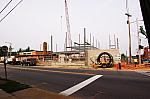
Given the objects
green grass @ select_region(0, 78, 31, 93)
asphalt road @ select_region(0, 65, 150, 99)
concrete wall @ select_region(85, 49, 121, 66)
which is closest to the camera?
asphalt road @ select_region(0, 65, 150, 99)

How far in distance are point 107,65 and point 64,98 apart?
3054cm

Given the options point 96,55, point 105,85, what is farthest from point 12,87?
point 96,55

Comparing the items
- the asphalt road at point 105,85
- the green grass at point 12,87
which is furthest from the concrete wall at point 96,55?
the green grass at point 12,87

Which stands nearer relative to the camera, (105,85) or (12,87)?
(12,87)

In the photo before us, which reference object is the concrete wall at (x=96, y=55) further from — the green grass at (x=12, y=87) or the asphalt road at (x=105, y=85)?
the green grass at (x=12, y=87)

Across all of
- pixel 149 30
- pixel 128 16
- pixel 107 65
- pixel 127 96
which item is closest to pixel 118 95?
pixel 127 96

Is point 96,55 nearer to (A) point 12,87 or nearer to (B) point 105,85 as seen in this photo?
(B) point 105,85

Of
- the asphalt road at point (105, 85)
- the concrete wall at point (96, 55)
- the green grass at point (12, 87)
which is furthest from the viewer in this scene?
the concrete wall at point (96, 55)

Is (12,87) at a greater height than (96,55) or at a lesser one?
lesser

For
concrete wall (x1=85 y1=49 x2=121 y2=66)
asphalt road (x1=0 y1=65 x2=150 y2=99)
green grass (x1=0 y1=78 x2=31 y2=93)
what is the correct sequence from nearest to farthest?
asphalt road (x1=0 y1=65 x2=150 y2=99), green grass (x1=0 y1=78 x2=31 y2=93), concrete wall (x1=85 y1=49 x2=121 y2=66)

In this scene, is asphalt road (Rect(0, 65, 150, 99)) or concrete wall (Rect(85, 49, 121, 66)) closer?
asphalt road (Rect(0, 65, 150, 99))

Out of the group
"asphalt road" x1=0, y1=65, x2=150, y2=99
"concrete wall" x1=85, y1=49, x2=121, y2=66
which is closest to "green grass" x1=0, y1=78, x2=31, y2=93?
"asphalt road" x1=0, y1=65, x2=150, y2=99

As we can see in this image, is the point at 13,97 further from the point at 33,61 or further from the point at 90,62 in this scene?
the point at 33,61

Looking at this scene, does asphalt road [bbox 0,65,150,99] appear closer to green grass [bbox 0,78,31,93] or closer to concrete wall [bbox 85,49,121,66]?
green grass [bbox 0,78,31,93]
